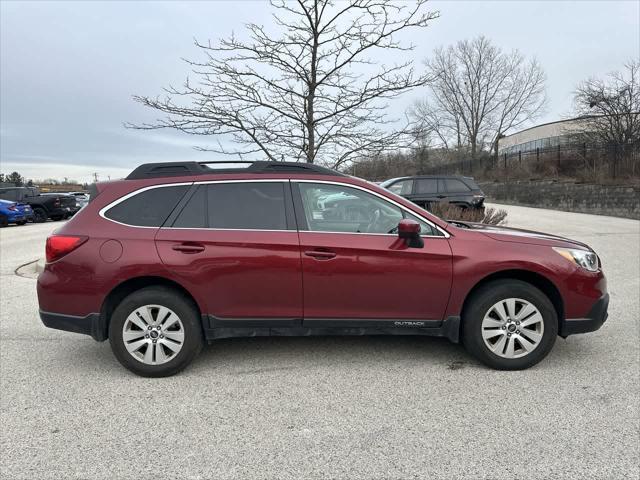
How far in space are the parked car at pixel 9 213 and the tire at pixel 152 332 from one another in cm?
2002

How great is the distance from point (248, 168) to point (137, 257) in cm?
118

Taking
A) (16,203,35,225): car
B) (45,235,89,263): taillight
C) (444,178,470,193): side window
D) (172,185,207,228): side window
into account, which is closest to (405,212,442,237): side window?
(172,185,207,228): side window

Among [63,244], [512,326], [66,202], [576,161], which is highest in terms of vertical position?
[576,161]

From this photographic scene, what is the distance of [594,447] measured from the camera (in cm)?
263

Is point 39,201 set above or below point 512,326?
above

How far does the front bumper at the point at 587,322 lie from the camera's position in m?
3.70

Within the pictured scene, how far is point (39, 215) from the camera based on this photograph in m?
22.2

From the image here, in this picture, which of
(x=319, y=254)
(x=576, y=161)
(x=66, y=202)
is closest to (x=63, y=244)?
(x=319, y=254)

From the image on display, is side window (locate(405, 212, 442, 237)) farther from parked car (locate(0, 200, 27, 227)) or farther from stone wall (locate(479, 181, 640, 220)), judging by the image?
parked car (locate(0, 200, 27, 227))

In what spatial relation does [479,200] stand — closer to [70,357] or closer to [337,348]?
[337,348]

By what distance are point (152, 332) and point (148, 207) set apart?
104 centimetres

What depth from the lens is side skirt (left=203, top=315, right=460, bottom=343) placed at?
368 cm

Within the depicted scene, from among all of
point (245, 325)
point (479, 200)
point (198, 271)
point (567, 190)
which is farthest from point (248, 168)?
point (567, 190)

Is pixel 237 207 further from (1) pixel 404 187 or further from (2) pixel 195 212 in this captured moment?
(1) pixel 404 187
